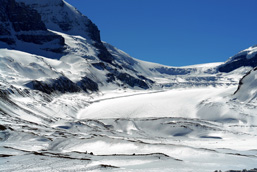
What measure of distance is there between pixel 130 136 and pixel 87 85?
98.3m

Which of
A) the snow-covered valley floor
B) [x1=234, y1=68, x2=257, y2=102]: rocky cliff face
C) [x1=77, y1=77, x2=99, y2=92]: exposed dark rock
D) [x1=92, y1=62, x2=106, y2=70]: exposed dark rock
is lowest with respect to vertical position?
the snow-covered valley floor

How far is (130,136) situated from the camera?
55844 mm

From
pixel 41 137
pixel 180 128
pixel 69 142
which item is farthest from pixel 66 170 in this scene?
pixel 180 128

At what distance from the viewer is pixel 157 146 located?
37375mm

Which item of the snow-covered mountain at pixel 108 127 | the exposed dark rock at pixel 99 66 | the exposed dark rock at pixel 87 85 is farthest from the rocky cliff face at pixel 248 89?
the exposed dark rock at pixel 99 66

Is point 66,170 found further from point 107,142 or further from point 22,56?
point 22,56

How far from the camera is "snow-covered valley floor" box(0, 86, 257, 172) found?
26812mm

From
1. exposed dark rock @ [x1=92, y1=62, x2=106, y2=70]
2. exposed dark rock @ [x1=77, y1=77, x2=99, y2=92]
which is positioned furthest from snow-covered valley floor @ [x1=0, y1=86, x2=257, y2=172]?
exposed dark rock @ [x1=92, y1=62, x2=106, y2=70]

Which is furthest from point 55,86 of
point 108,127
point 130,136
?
point 130,136

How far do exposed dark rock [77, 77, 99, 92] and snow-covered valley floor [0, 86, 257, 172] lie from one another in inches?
1446

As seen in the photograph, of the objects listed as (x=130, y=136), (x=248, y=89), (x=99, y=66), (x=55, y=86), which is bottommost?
(x=130, y=136)

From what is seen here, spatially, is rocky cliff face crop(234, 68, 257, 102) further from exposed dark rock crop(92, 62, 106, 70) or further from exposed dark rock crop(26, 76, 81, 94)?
exposed dark rock crop(92, 62, 106, 70)

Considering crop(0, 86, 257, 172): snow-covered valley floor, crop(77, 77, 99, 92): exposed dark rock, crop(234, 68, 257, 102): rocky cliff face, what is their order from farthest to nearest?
crop(77, 77, 99, 92): exposed dark rock, crop(234, 68, 257, 102): rocky cliff face, crop(0, 86, 257, 172): snow-covered valley floor

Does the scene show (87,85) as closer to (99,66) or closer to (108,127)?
(99,66)
